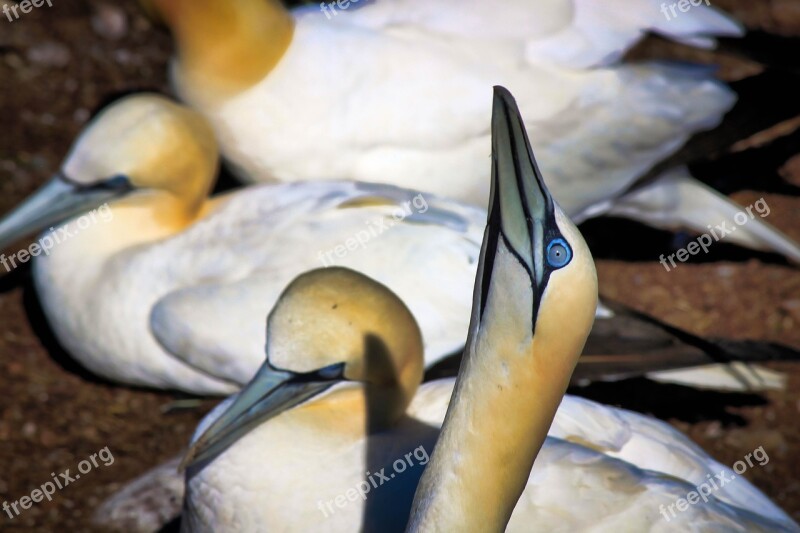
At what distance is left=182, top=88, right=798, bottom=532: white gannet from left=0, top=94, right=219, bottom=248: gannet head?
1344 mm

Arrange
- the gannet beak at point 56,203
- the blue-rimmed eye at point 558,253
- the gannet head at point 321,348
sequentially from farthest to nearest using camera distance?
the gannet beak at point 56,203
the gannet head at point 321,348
the blue-rimmed eye at point 558,253

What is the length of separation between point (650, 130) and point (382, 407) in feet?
6.93

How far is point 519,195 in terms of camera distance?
2066mm

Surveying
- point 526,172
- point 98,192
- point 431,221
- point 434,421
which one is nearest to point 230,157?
point 98,192

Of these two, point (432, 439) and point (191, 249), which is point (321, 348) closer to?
point (432, 439)

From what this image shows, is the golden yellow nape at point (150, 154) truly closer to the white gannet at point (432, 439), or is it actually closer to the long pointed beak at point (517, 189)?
the white gannet at point (432, 439)

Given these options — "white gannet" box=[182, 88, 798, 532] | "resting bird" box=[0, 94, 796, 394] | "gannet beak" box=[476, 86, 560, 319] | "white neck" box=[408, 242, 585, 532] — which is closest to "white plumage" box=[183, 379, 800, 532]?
"white gannet" box=[182, 88, 798, 532]

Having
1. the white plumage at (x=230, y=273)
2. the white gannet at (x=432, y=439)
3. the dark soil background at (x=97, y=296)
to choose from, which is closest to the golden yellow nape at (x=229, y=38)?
the white plumage at (x=230, y=273)

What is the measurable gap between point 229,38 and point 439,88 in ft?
2.80

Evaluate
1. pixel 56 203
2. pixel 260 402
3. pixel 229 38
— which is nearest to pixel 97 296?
pixel 56 203

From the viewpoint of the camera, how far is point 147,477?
3.93 meters

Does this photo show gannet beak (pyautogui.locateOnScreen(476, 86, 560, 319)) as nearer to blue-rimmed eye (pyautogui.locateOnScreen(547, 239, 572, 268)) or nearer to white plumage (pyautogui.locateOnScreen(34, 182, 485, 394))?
blue-rimmed eye (pyautogui.locateOnScreen(547, 239, 572, 268))

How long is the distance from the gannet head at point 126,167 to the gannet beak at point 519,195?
242cm

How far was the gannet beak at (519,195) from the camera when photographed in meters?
2.04
